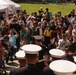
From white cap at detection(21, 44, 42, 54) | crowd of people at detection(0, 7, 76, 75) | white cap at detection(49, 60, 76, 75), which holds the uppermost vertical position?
white cap at detection(21, 44, 42, 54)

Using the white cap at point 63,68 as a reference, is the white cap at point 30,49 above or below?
above

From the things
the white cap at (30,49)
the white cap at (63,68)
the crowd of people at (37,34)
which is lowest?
the crowd of people at (37,34)

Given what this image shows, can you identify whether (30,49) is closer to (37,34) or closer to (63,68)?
(63,68)

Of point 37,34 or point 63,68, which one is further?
point 37,34

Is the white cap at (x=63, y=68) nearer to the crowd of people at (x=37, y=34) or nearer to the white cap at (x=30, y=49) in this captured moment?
the white cap at (x=30, y=49)

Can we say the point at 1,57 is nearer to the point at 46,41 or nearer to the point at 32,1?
the point at 46,41

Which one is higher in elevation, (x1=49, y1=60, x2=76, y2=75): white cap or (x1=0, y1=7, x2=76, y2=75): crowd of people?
(x1=49, y1=60, x2=76, y2=75): white cap

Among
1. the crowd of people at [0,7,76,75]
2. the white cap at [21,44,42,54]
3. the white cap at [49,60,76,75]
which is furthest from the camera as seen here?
the crowd of people at [0,7,76,75]

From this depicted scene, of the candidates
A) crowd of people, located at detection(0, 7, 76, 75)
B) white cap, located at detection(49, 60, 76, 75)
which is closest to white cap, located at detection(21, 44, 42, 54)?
white cap, located at detection(49, 60, 76, 75)

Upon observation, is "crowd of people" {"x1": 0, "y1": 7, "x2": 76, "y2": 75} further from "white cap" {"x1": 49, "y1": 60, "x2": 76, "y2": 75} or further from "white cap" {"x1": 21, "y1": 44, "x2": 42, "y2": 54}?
"white cap" {"x1": 49, "y1": 60, "x2": 76, "y2": 75}

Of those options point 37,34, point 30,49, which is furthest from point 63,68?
point 37,34

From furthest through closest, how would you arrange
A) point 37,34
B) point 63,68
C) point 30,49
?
1. point 37,34
2. point 30,49
3. point 63,68

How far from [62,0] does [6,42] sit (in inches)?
2067

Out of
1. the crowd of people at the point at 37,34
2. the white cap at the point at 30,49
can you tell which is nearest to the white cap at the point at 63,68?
the white cap at the point at 30,49
